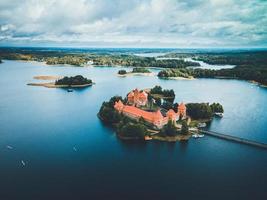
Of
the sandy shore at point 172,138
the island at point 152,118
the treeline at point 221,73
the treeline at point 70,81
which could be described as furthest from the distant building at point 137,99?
the treeline at point 221,73

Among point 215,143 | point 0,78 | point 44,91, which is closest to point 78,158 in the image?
point 215,143

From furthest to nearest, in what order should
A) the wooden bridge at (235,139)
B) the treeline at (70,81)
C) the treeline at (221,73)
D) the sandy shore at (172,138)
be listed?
the treeline at (221,73), the treeline at (70,81), the sandy shore at (172,138), the wooden bridge at (235,139)

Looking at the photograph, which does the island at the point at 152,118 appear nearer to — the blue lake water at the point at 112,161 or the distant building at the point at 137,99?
the distant building at the point at 137,99

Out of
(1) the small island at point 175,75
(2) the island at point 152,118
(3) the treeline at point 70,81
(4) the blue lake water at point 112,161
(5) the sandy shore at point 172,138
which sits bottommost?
(1) the small island at point 175,75

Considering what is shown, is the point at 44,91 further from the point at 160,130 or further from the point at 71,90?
the point at 160,130

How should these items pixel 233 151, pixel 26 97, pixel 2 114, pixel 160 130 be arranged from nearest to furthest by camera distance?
pixel 233 151, pixel 160 130, pixel 2 114, pixel 26 97

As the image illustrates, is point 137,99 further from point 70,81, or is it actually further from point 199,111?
point 70,81

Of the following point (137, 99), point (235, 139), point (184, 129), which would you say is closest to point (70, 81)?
point (137, 99)
